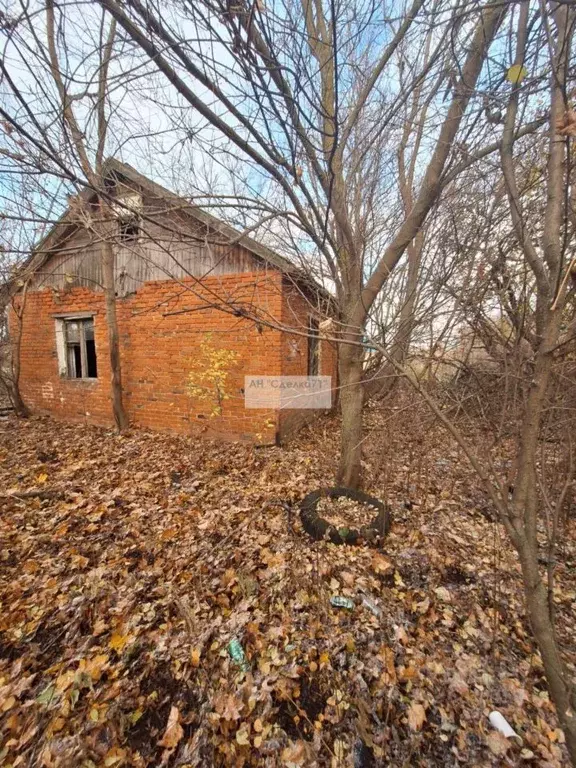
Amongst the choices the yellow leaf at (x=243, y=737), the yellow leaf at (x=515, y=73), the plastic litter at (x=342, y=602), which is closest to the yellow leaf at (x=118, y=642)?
the yellow leaf at (x=243, y=737)

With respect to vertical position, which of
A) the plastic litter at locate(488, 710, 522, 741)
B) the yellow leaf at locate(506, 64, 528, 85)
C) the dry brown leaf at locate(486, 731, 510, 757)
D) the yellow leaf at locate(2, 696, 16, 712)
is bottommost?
the dry brown leaf at locate(486, 731, 510, 757)

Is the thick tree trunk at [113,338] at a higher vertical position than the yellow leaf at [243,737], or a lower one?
higher

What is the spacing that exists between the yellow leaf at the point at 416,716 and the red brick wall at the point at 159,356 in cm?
376

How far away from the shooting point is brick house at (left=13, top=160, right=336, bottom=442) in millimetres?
4973

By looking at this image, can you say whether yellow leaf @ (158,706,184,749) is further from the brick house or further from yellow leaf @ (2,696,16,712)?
the brick house

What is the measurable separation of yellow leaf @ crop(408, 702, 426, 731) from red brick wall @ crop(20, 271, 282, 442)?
376 centimetres

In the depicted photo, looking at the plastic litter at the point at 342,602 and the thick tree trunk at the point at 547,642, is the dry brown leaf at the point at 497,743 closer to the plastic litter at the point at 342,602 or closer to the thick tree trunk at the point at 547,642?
the thick tree trunk at the point at 547,642

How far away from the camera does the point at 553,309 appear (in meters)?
1.20

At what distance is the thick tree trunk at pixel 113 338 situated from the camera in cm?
564

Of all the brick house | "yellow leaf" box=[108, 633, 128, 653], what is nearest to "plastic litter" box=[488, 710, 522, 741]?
"yellow leaf" box=[108, 633, 128, 653]

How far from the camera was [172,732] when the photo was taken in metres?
1.54

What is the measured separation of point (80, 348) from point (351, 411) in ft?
22.2

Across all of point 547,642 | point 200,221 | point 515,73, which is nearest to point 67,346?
point 200,221

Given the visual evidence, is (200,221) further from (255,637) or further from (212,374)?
(255,637)
